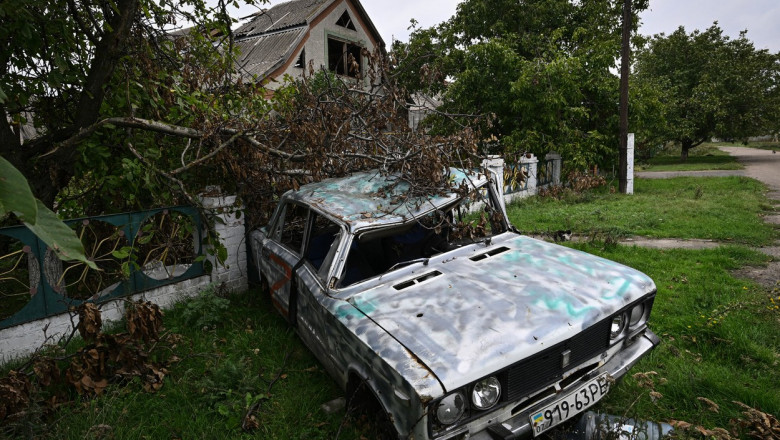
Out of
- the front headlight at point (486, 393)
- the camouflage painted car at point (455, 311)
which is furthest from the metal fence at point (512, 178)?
the front headlight at point (486, 393)

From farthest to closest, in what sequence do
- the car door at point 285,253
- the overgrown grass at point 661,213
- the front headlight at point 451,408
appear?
the overgrown grass at point 661,213, the car door at point 285,253, the front headlight at point 451,408

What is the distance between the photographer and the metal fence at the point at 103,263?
3850 millimetres

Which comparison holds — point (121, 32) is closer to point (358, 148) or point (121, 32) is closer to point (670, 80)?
point (358, 148)

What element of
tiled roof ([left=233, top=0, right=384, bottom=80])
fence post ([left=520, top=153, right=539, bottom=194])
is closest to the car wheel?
fence post ([left=520, top=153, right=539, bottom=194])

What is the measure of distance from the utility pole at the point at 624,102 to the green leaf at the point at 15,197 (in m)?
14.5

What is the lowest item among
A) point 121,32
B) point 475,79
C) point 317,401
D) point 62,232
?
point 317,401

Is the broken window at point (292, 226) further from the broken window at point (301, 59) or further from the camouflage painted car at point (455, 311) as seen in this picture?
the broken window at point (301, 59)

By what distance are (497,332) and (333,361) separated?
119 centimetres

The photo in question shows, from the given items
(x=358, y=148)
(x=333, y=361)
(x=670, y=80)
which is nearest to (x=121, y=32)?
(x=358, y=148)

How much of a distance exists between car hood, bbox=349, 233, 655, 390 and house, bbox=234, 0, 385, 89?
39.1 ft

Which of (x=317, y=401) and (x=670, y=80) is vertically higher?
(x=670, y=80)

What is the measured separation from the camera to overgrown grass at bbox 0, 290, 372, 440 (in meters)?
2.94

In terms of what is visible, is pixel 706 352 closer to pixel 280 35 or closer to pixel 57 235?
pixel 57 235

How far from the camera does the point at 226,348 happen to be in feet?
13.4
